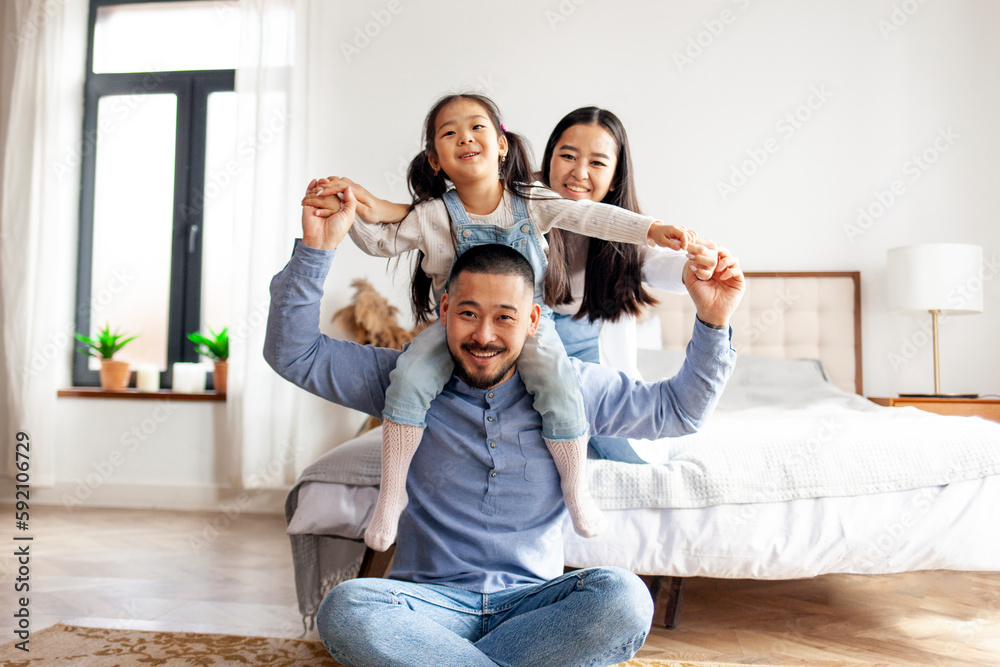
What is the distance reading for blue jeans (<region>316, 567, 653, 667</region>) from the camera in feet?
3.75

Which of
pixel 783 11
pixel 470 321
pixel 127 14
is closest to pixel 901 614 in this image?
pixel 470 321

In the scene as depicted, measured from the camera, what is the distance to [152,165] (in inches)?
158

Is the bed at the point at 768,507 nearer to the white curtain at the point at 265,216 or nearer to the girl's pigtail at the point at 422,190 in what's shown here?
the girl's pigtail at the point at 422,190

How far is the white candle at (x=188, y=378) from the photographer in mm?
3766

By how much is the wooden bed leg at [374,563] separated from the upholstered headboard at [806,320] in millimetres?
1876

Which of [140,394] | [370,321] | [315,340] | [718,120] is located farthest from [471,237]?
[140,394]

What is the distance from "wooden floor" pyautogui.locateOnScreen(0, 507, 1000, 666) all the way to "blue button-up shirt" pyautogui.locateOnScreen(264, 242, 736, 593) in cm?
63

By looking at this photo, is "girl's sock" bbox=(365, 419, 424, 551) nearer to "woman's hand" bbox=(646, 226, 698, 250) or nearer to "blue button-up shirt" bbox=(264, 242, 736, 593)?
"blue button-up shirt" bbox=(264, 242, 736, 593)

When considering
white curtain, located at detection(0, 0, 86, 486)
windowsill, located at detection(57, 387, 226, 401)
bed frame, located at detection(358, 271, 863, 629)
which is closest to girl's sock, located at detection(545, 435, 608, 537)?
bed frame, located at detection(358, 271, 863, 629)

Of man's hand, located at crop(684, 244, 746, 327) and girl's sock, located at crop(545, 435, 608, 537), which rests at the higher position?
man's hand, located at crop(684, 244, 746, 327)

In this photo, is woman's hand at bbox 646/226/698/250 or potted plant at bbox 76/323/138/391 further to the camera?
potted plant at bbox 76/323/138/391

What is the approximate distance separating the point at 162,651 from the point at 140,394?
2.40 m

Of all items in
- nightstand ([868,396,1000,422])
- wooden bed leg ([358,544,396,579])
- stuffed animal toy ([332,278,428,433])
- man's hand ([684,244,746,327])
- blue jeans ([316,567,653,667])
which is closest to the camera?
blue jeans ([316,567,653,667])

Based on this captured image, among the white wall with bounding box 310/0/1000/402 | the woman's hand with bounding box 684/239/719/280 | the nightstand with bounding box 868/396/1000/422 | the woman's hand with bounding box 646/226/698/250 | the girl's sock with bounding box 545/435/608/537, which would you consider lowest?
the girl's sock with bounding box 545/435/608/537
